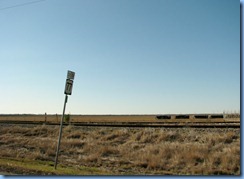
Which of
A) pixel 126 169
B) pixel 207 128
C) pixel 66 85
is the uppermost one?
pixel 66 85

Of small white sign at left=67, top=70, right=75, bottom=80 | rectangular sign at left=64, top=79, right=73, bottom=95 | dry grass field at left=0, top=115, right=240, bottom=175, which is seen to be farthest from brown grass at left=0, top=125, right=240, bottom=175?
small white sign at left=67, top=70, right=75, bottom=80

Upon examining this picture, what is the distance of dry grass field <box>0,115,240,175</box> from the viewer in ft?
31.5

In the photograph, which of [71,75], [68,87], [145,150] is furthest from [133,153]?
[71,75]

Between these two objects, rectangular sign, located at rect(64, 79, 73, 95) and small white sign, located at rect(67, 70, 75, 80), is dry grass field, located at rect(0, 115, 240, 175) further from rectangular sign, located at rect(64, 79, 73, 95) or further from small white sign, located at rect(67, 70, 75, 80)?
small white sign, located at rect(67, 70, 75, 80)

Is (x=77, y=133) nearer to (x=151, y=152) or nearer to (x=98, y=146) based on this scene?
(x=98, y=146)

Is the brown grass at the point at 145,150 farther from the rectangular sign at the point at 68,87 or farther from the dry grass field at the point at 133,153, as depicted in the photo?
the rectangular sign at the point at 68,87

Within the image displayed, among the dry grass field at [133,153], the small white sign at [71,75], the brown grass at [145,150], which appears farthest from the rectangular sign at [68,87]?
the brown grass at [145,150]

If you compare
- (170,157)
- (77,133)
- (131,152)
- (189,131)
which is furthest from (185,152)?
(77,133)

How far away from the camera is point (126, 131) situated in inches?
675

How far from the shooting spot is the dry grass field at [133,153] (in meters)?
9.61

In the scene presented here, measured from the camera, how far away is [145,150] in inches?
487

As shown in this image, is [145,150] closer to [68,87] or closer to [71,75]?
[68,87]

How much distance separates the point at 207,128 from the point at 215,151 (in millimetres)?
5081

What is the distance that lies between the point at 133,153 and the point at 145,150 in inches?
22.6
